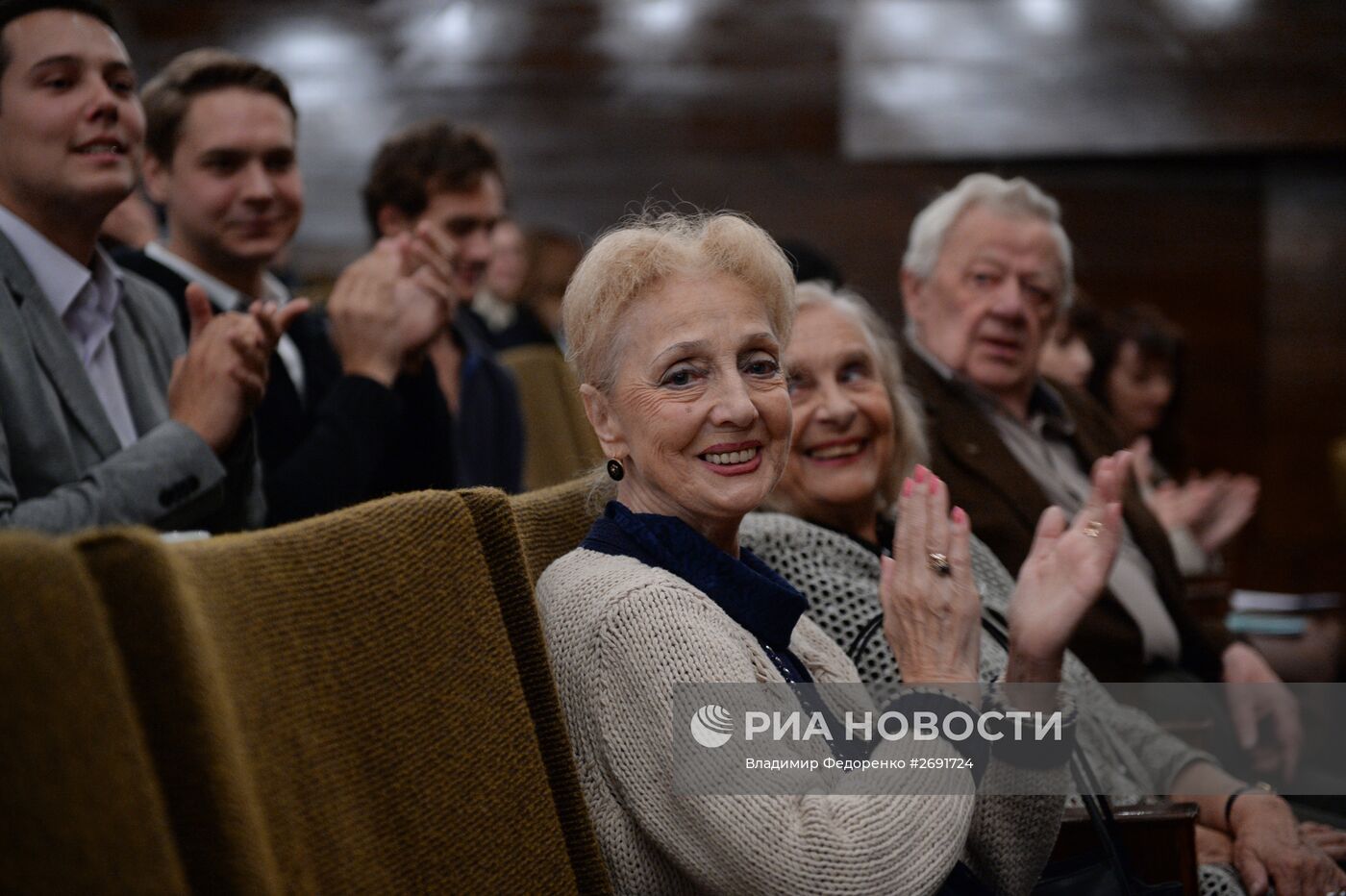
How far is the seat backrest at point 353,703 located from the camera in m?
0.73

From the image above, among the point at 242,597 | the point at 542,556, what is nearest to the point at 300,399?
the point at 542,556

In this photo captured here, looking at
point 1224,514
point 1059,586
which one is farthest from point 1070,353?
point 1059,586

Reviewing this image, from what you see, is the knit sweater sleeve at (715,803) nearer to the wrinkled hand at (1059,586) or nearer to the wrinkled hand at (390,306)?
the wrinkled hand at (1059,586)

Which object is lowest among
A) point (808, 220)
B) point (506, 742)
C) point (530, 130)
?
point (506, 742)

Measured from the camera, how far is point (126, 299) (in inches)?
78.3

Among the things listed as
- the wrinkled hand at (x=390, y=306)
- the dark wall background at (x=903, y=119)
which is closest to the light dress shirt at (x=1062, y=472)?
the wrinkled hand at (x=390, y=306)

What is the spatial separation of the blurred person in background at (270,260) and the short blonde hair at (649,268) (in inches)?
31.9

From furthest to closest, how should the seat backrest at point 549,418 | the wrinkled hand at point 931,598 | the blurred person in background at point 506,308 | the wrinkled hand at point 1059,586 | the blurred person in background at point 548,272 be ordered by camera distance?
the blurred person in background at point 548,272 → the blurred person in background at point 506,308 → the seat backrest at point 549,418 → the wrinkled hand at point 1059,586 → the wrinkled hand at point 931,598

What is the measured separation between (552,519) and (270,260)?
46.9 inches

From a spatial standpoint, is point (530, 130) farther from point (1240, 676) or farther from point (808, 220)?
point (1240, 676)

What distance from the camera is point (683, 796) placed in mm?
1188

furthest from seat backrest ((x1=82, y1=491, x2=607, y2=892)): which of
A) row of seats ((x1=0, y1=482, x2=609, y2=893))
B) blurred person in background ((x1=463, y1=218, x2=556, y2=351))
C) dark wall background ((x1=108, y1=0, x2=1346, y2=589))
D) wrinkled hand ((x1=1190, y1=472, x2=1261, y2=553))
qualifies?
dark wall background ((x1=108, y1=0, x2=1346, y2=589))

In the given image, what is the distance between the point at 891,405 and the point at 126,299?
45.6 inches

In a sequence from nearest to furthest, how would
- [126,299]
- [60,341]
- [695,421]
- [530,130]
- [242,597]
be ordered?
1. [242,597]
2. [695,421]
3. [60,341]
4. [126,299]
5. [530,130]
